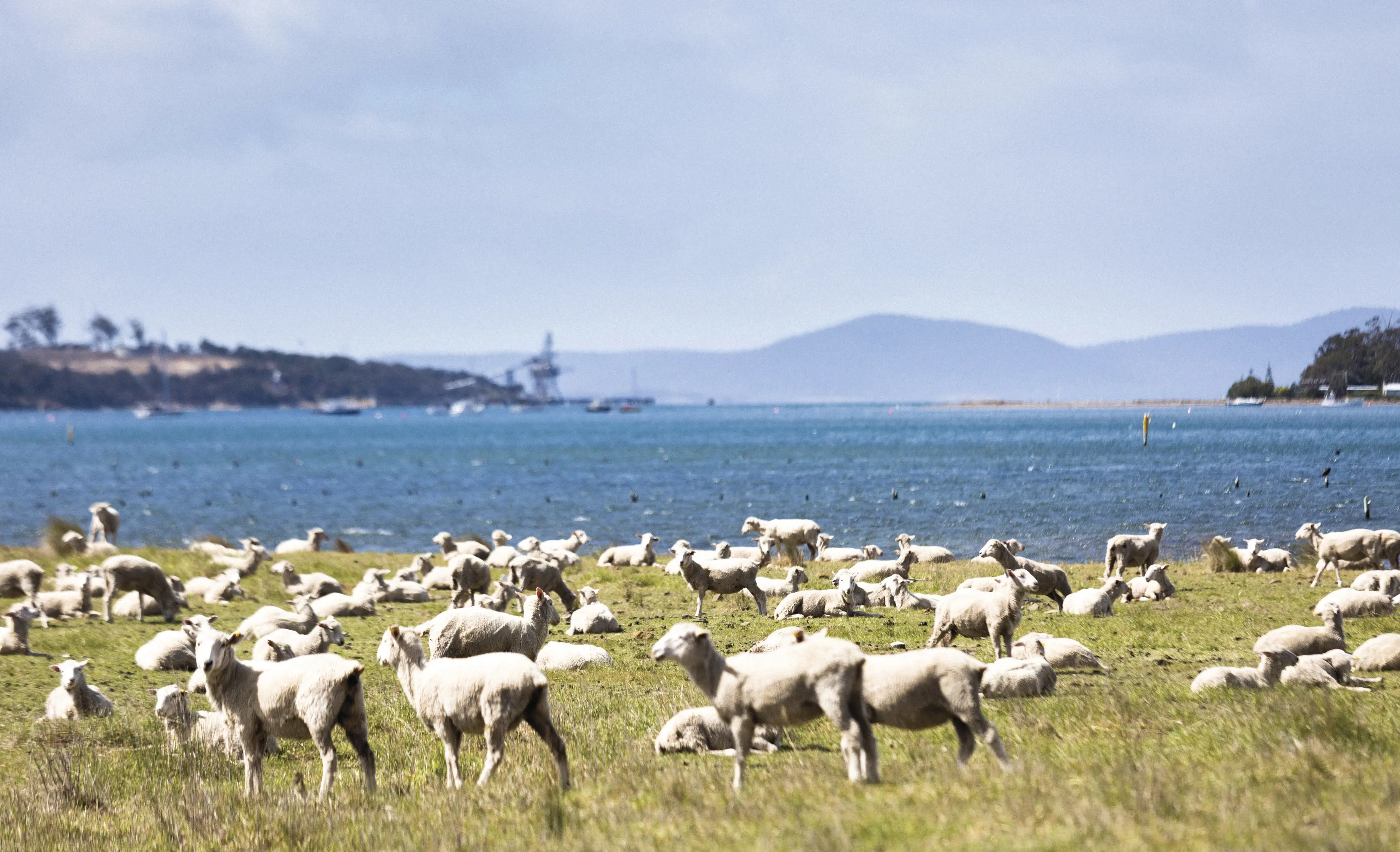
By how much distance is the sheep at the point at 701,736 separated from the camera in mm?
11305

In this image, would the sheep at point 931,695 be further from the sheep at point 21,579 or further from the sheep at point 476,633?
the sheep at point 21,579

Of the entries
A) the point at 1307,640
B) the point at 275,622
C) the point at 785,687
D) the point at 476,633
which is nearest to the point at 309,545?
the point at 275,622

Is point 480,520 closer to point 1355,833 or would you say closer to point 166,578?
point 166,578

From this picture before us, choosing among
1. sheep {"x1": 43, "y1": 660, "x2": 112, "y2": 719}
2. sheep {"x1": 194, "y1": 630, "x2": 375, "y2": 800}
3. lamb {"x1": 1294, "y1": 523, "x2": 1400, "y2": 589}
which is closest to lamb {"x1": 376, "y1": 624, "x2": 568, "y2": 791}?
sheep {"x1": 194, "y1": 630, "x2": 375, "y2": 800}

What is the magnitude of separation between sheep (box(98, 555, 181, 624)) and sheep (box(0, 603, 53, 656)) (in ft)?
11.8

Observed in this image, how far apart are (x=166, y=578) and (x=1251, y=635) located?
21348 mm

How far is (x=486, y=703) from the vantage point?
32.4ft

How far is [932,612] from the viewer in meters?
22.0

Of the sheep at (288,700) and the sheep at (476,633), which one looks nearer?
the sheep at (288,700)

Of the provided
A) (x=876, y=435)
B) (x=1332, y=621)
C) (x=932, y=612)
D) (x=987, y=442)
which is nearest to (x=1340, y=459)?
(x=932, y=612)

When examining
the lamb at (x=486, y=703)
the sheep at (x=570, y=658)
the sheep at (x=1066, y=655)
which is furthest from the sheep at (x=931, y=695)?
the sheep at (x=570, y=658)

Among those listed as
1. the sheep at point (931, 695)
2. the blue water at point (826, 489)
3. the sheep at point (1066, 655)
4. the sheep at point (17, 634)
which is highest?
the sheep at point (931, 695)

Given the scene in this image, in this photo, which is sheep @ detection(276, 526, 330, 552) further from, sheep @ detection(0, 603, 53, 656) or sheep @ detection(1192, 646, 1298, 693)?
sheep @ detection(1192, 646, 1298, 693)

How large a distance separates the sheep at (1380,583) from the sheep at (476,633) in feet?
48.8
